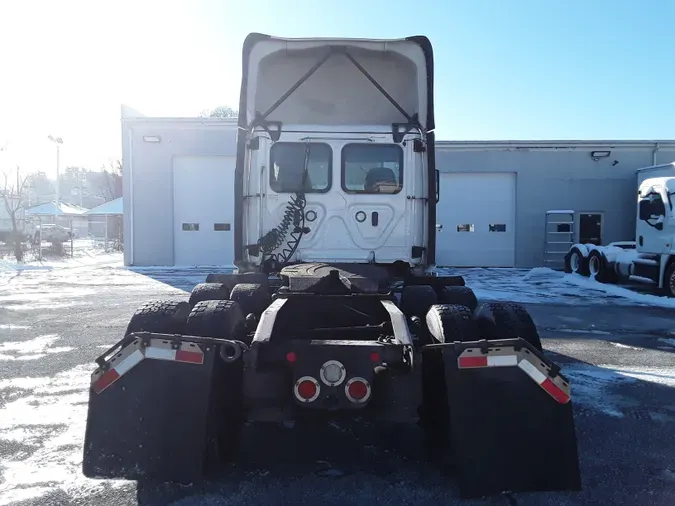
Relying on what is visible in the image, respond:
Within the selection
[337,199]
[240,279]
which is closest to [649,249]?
[337,199]

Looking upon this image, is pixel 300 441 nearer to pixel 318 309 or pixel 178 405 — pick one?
pixel 318 309

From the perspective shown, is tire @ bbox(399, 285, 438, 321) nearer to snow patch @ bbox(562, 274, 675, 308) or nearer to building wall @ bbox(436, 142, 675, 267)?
snow patch @ bbox(562, 274, 675, 308)

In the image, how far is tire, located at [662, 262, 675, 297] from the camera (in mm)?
13219

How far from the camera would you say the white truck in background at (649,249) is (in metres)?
13.4

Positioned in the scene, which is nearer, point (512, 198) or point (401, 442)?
point (401, 442)

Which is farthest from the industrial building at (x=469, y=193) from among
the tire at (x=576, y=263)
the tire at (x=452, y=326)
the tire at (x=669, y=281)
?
the tire at (x=452, y=326)

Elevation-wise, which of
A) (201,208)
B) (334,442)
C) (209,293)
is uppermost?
(201,208)

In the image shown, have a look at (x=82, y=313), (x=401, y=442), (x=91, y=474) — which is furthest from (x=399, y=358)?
(x=82, y=313)

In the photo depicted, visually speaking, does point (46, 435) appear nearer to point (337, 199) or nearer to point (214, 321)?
point (214, 321)

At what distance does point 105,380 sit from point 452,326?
228cm

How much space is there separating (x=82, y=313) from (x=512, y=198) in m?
16.6

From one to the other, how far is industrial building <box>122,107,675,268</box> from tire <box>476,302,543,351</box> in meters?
16.5

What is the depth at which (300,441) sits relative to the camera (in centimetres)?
432

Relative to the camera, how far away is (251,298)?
5.03 metres
